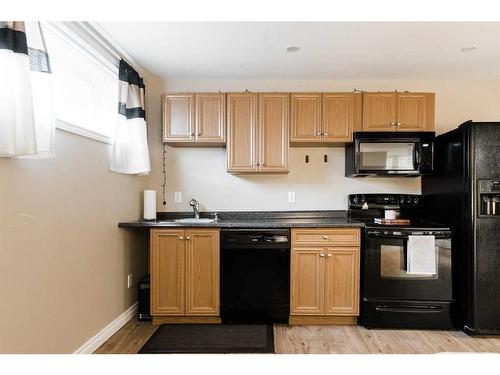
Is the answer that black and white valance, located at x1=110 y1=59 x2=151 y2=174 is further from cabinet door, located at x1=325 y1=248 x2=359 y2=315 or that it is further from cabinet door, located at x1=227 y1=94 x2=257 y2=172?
cabinet door, located at x1=325 y1=248 x2=359 y2=315

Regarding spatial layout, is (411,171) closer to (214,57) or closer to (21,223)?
(214,57)

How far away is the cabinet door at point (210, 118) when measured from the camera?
2.90 m

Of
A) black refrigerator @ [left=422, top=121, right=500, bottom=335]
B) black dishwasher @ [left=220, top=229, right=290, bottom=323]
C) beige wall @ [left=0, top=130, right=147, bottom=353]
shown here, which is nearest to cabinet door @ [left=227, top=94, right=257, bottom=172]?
black dishwasher @ [left=220, top=229, right=290, bottom=323]

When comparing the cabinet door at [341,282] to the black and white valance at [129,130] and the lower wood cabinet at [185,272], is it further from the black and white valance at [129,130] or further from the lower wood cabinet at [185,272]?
the black and white valance at [129,130]

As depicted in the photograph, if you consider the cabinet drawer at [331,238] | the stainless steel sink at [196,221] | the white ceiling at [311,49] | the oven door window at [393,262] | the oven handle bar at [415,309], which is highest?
the white ceiling at [311,49]

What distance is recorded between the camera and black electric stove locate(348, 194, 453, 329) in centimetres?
253

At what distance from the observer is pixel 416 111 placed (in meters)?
2.89

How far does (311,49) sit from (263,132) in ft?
2.81

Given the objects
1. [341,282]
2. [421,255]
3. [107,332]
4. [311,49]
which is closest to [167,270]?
[107,332]

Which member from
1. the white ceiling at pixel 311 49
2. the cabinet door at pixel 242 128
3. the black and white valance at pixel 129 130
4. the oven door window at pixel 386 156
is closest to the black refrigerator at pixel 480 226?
the oven door window at pixel 386 156

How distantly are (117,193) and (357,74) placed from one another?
269cm

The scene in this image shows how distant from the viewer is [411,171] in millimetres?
2812

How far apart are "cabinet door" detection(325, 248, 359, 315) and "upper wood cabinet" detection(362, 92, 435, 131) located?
132cm

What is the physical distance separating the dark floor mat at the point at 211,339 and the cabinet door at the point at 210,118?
1763 millimetres
